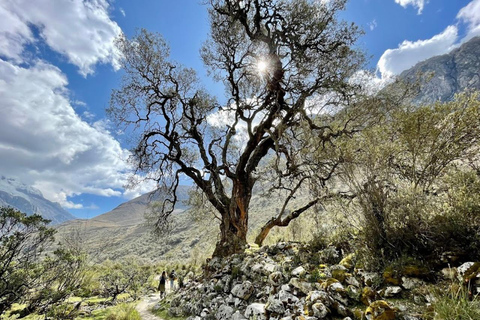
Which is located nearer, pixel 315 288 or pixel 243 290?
pixel 315 288

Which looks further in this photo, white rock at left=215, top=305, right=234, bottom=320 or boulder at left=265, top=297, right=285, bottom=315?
white rock at left=215, top=305, right=234, bottom=320

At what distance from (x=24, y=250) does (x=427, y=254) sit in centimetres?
1021

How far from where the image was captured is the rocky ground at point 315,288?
3643mm

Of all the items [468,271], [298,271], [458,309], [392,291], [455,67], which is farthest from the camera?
[455,67]

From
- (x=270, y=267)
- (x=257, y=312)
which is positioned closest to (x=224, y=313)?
(x=257, y=312)

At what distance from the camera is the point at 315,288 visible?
4.80 meters

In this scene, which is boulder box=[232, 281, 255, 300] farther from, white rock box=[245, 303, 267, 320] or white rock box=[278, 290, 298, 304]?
white rock box=[278, 290, 298, 304]

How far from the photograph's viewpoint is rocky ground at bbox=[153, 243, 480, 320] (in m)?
3.64

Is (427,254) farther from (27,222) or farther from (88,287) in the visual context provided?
(88,287)

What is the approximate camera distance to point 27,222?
652 centimetres

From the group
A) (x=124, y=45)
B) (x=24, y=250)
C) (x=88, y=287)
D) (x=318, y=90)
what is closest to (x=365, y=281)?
(x=318, y=90)

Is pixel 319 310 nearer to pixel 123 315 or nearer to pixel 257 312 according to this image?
pixel 257 312

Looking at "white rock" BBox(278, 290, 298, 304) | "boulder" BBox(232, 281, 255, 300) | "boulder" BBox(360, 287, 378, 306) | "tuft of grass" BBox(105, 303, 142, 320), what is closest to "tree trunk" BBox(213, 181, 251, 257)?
"boulder" BBox(232, 281, 255, 300)

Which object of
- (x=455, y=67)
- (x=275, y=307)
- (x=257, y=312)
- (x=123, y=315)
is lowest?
(x=123, y=315)
